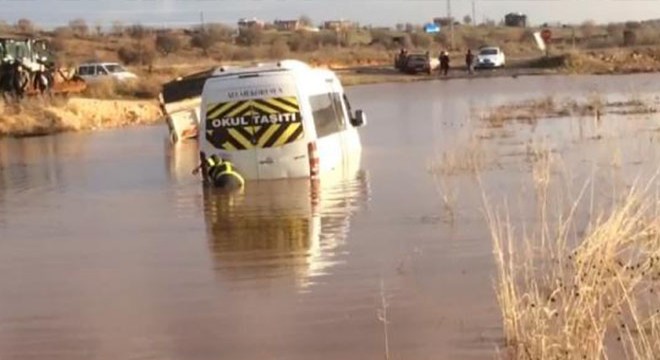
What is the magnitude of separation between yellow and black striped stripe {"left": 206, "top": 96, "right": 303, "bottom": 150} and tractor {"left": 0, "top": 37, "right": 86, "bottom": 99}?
25.2 meters

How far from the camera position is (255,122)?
19.2m

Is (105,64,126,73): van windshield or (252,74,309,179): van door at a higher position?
(252,74,309,179): van door

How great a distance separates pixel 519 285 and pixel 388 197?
7.72 metres

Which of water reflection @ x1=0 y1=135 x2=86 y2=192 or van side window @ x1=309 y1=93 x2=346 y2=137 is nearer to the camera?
van side window @ x1=309 y1=93 x2=346 y2=137

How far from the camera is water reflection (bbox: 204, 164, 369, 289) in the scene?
13.2 meters

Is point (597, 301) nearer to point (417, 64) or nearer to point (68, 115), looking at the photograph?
point (68, 115)

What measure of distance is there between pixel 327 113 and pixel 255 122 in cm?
199

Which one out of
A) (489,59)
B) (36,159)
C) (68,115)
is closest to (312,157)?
(36,159)

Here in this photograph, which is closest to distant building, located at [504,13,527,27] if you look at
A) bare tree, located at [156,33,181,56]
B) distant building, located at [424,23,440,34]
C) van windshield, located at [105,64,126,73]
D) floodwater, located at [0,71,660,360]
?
distant building, located at [424,23,440,34]

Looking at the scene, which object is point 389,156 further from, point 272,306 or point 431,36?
point 431,36

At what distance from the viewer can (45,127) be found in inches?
1559

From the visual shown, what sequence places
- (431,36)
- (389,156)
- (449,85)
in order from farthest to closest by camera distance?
(431,36), (449,85), (389,156)

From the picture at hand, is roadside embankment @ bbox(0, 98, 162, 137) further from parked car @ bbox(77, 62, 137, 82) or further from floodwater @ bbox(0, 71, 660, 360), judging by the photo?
parked car @ bbox(77, 62, 137, 82)

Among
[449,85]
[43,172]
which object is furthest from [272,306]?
[449,85]
